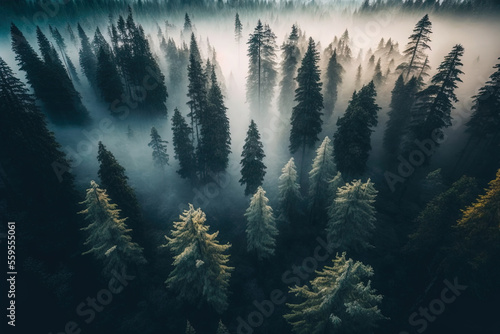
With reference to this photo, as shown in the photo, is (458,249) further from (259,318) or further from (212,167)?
(212,167)

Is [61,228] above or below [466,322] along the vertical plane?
above

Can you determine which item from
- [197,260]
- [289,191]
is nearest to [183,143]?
[289,191]

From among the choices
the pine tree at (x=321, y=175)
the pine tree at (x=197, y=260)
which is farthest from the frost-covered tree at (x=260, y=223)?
the pine tree at (x=321, y=175)

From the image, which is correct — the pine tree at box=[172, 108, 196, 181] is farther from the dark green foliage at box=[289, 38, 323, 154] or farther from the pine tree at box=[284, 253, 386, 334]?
the pine tree at box=[284, 253, 386, 334]

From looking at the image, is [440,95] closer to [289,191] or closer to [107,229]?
[289,191]

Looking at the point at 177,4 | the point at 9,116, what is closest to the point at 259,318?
the point at 9,116
